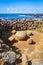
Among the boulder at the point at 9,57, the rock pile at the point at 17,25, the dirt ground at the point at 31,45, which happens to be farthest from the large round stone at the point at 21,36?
the boulder at the point at 9,57

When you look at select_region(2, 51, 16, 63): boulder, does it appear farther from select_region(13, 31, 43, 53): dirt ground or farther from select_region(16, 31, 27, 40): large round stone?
select_region(16, 31, 27, 40): large round stone

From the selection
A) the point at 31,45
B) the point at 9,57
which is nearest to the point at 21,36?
the point at 31,45

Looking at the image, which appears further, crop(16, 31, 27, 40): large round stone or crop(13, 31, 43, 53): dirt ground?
crop(16, 31, 27, 40): large round stone

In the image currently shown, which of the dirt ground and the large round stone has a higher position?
the large round stone

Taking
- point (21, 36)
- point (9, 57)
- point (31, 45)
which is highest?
point (9, 57)

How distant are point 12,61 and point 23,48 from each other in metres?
2.72

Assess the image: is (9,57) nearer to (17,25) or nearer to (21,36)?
(21,36)

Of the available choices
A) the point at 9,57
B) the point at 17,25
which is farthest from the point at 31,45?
the point at 17,25

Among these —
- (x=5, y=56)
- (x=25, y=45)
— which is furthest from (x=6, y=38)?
(x=5, y=56)

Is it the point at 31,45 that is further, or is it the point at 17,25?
the point at 17,25

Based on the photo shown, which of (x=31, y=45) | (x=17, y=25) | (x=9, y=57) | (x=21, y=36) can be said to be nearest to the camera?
(x=9, y=57)

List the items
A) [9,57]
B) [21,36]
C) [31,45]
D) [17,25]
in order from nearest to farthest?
[9,57] → [31,45] → [21,36] → [17,25]

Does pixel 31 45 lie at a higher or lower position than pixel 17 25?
lower

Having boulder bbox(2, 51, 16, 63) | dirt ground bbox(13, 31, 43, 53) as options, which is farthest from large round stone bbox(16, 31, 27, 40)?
boulder bbox(2, 51, 16, 63)
